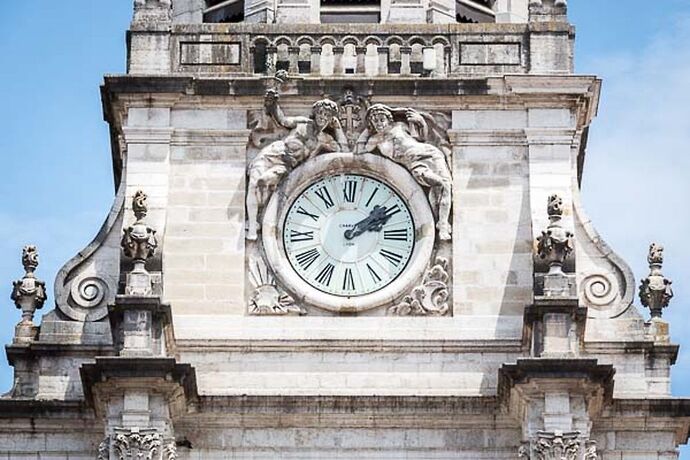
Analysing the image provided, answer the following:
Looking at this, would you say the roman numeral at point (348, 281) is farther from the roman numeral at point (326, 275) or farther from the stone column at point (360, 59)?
Result: the stone column at point (360, 59)

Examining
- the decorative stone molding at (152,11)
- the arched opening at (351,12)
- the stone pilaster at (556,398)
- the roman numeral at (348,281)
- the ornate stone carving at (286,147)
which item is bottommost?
the stone pilaster at (556,398)

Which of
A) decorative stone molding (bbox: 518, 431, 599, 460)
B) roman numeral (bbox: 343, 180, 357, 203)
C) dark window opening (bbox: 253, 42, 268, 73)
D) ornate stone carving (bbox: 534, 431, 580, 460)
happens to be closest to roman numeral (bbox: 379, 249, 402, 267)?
roman numeral (bbox: 343, 180, 357, 203)

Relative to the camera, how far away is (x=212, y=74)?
3606 cm

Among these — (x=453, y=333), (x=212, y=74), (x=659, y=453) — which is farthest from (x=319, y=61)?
(x=659, y=453)

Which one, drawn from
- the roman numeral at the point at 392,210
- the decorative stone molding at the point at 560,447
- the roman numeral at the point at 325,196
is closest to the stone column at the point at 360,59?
the roman numeral at the point at 325,196

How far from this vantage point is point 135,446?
33406 mm

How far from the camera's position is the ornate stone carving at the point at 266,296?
35000mm

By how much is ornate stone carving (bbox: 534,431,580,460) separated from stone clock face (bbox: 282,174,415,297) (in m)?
2.90

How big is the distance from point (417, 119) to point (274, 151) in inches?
63.0

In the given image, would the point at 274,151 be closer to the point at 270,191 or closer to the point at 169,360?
the point at 270,191

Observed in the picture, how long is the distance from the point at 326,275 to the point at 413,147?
1.71m

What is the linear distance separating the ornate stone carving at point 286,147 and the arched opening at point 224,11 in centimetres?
198

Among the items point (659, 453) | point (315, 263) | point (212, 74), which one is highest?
point (212, 74)

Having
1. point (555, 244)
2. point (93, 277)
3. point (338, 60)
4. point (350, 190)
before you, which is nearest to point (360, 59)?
point (338, 60)
